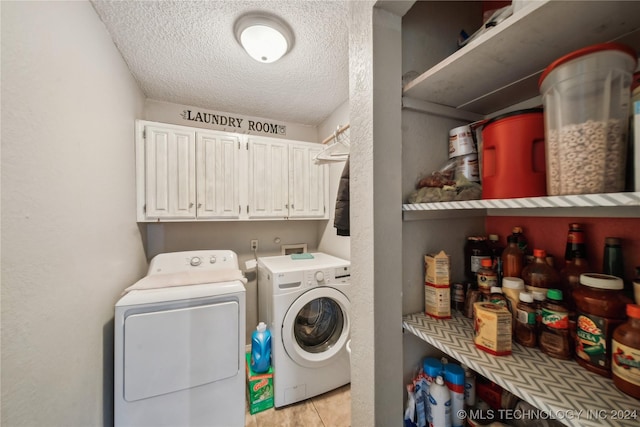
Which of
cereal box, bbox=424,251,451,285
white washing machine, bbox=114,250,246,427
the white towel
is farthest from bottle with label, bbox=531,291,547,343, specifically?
the white towel

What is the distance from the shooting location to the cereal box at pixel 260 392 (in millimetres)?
1632

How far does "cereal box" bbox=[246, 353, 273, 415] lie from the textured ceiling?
234cm

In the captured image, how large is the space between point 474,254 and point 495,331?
338mm

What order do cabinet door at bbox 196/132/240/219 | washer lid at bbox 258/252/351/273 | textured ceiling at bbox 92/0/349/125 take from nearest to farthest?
textured ceiling at bbox 92/0/349/125, washer lid at bbox 258/252/351/273, cabinet door at bbox 196/132/240/219

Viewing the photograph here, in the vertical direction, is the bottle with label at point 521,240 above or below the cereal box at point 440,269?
above

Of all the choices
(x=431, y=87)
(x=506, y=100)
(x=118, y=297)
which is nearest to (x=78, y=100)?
(x=118, y=297)

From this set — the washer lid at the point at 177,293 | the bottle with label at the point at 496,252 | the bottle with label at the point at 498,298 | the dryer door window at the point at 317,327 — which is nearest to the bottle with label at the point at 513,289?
the bottle with label at the point at 498,298

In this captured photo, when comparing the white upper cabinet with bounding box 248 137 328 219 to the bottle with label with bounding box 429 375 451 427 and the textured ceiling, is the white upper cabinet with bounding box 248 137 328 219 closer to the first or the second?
the textured ceiling

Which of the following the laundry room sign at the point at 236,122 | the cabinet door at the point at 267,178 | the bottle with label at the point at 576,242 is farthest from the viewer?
the laundry room sign at the point at 236,122

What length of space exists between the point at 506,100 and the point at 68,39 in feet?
6.09

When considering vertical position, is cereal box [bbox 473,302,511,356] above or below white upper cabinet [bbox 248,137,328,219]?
below

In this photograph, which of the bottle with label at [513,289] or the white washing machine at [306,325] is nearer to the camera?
the bottle with label at [513,289]

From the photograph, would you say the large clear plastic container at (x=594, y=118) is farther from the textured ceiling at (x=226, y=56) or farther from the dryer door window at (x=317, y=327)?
the dryer door window at (x=317, y=327)

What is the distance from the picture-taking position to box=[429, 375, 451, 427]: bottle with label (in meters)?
0.75
